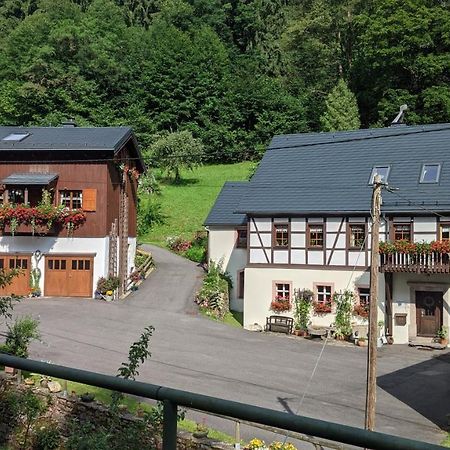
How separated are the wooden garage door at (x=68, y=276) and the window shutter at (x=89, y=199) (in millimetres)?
2092

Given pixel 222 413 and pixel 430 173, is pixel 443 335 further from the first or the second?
pixel 222 413

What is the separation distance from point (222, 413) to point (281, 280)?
79.7ft

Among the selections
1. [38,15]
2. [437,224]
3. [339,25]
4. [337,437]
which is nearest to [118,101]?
[38,15]

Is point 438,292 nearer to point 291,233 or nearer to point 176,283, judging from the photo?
point 291,233

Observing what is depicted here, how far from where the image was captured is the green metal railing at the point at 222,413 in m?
2.04

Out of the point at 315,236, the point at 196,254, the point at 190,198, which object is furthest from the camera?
the point at 190,198

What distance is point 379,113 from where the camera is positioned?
48844 millimetres

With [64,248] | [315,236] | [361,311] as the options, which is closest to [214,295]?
[315,236]

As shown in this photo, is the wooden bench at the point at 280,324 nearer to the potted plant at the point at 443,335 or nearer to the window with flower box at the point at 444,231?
the potted plant at the point at 443,335

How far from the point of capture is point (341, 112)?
162 feet

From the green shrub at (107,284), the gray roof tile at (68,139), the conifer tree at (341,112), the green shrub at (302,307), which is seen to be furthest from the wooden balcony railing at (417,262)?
the conifer tree at (341,112)

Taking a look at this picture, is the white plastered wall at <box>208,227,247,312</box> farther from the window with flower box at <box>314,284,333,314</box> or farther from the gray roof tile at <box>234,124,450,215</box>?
the window with flower box at <box>314,284,333,314</box>

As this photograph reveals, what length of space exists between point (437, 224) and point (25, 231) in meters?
16.6

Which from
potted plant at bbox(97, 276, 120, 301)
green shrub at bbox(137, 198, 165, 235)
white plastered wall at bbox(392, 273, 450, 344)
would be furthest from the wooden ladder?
white plastered wall at bbox(392, 273, 450, 344)
